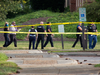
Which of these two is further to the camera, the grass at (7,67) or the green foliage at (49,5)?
the green foliage at (49,5)

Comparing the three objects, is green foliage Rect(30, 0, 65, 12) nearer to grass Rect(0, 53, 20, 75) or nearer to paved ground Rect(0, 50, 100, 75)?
paved ground Rect(0, 50, 100, 75)

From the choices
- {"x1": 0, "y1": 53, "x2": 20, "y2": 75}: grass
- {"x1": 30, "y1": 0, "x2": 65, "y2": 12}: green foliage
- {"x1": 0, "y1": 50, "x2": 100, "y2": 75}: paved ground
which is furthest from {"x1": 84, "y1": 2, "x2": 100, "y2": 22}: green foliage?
{"x1": 30, "y1": 0, "x2": 65, "y2": 12}: green foliage

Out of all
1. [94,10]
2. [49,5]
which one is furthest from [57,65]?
[49,5]

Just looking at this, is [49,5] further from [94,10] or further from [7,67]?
[7,67]

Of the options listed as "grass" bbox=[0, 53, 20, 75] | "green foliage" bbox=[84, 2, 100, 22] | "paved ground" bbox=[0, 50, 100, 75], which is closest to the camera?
"grass" bbox=[0, 53, 20, 75]

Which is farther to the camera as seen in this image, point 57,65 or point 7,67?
point 57,65

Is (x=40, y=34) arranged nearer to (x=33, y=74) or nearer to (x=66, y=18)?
(x=33, y=74)

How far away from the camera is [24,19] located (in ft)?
132

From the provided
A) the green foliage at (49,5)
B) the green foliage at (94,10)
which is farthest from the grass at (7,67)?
the green foliage at (49,5)

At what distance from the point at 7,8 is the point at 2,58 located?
44.1 feet

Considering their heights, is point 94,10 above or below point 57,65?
above

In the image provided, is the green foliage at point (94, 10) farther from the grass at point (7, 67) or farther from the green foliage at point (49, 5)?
the green foliage at point (49, 5)

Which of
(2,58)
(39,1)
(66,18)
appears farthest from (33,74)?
(39,1)

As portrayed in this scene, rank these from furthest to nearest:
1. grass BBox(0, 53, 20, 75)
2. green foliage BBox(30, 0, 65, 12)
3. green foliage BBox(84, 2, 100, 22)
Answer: green foliage BBox(30, 0, 65, 12)
green foliage BBox(84, 2, 100, 22)
grass BBox(0, 53, 20, 75)
